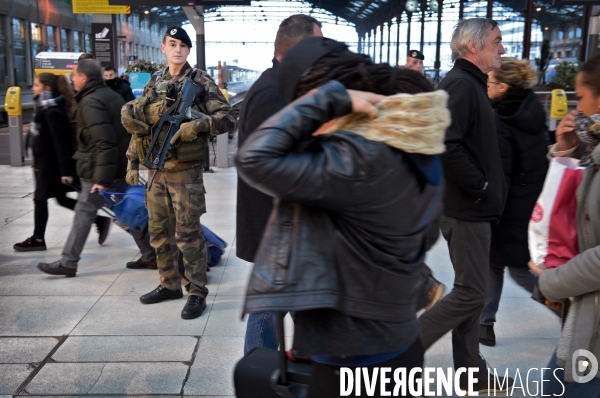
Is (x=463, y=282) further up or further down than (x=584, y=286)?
further down

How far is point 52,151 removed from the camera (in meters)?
5.94

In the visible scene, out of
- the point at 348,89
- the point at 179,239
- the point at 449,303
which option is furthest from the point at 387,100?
the point at 179,239

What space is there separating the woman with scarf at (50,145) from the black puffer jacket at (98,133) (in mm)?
519

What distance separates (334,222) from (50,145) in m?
4.94

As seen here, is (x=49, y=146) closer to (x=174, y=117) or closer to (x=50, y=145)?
(x=50, y=145)

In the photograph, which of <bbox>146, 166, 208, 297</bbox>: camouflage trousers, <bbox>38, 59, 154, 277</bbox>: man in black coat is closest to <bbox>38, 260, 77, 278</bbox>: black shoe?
<bbox>38, 59, 154, 277</bbox>: man in black coat

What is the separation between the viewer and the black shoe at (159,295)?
4.73 metres

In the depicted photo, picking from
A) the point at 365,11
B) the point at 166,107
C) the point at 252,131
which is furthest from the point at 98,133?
the point at 365,11

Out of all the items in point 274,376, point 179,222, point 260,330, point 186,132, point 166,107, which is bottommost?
point 260,330

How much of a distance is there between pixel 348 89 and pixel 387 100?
0.12m

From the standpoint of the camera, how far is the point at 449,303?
10.5 feet

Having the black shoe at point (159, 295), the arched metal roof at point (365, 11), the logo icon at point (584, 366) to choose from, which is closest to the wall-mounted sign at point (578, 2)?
the black shoe at point (159, 295)

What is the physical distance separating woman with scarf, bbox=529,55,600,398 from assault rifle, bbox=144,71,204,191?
270 cm

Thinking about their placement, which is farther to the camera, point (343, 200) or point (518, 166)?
point (518, 166)
